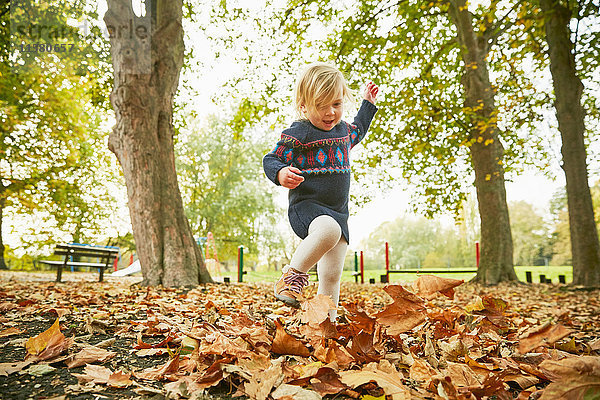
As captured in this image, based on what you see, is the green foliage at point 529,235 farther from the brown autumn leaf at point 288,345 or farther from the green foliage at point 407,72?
the brown autumn leaf at point 288,345

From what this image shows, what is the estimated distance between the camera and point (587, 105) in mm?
10180

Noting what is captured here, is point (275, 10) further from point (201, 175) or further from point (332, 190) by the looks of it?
point (201, 175)

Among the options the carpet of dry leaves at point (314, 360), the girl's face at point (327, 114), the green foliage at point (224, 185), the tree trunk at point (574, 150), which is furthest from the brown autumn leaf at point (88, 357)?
the green foliage at point (224, 185)

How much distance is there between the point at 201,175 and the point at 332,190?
21.5m

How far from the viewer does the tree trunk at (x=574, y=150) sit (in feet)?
23.8

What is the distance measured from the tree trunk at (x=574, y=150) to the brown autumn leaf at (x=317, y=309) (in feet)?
24.7

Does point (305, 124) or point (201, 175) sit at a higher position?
point (201, 175)

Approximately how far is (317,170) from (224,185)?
2055 centimetres

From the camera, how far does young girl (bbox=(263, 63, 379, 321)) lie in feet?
7.24

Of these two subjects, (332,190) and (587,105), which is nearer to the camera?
(332,190)

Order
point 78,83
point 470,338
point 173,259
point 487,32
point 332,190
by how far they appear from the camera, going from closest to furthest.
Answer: point 470,338, point 332,190, point 173,259, point 487,32, point 78,83

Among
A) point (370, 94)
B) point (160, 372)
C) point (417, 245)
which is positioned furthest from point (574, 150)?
point (417, 245)

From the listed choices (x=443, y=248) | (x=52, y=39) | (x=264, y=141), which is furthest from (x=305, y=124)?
(x=443, y=248)

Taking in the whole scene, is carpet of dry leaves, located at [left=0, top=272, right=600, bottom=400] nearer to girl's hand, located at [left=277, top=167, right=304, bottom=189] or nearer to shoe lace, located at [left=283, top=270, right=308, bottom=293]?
shoe lace, located at [left=283, top=270, right=308, bottom=293]
